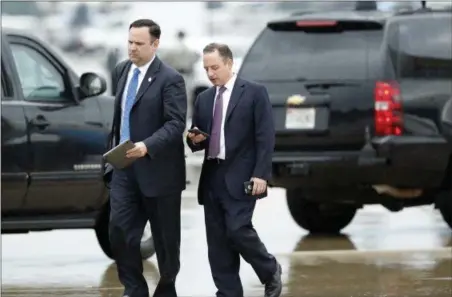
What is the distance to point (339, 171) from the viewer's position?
13.1 metres

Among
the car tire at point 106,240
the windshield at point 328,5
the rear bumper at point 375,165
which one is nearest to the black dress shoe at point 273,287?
the car tire at point 106,240

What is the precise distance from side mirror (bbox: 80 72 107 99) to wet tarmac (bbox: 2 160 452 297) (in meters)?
1.35

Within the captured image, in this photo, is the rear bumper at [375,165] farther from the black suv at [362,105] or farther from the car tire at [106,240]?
the car tire at [106,240]

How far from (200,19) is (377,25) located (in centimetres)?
2220

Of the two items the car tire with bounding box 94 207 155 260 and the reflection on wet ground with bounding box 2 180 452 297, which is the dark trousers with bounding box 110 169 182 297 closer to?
the reflection on wet ground with bounding box 2 180 452 297

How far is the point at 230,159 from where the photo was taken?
9352mm

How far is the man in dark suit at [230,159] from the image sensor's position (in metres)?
9.32

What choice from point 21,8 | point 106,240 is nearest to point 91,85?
point 106,240

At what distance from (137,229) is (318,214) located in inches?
216

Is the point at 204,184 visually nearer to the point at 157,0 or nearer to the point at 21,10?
the point at 157,0

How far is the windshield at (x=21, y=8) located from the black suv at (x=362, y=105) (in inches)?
861

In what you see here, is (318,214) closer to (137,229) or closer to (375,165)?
(375,165)

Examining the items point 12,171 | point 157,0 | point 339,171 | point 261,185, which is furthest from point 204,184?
point 157,0

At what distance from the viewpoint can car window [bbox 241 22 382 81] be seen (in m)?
13.5
